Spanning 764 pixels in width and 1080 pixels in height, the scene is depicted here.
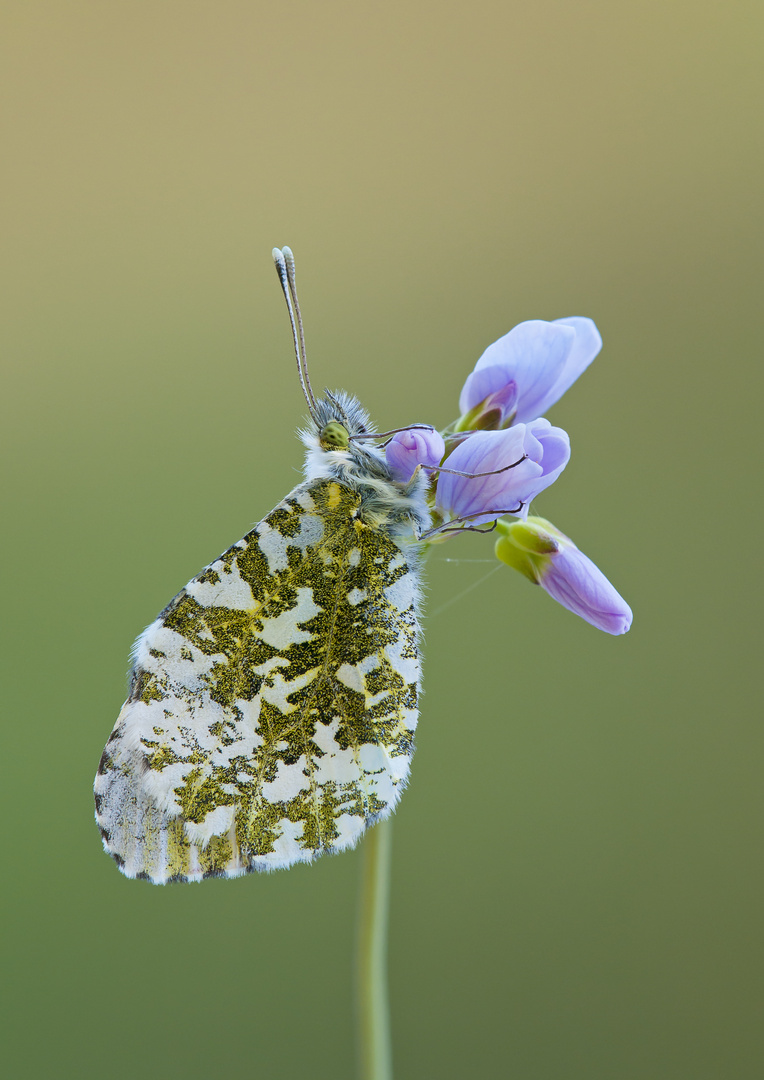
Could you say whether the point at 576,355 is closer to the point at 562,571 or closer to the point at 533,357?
the point at 533,357

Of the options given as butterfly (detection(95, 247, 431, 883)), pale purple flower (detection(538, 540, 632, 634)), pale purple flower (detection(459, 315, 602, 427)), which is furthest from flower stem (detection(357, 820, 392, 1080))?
pale purple flower (detection(459, 315, 602, 427))

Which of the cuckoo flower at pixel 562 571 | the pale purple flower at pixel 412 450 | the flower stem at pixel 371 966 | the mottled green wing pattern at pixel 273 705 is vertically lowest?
the flower stem at pixel 371 966

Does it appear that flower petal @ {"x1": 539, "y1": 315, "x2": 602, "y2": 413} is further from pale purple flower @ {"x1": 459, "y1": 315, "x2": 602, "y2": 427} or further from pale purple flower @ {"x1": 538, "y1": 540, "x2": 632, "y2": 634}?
pale purple flower @ {"x1": 538, "y1": 540, "x2": 632, "y2": 634}

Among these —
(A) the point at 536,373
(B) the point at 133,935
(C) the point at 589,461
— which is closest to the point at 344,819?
(A) the point at 536,373

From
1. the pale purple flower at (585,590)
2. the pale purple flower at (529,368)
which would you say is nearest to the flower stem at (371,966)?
the pale purple flower at (585,590)

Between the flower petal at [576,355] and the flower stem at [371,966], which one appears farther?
the flower petal at [576,355]

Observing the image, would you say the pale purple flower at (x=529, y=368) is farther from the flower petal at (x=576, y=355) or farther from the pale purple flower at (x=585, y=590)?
the pale purple flower at (x=585, y=590)

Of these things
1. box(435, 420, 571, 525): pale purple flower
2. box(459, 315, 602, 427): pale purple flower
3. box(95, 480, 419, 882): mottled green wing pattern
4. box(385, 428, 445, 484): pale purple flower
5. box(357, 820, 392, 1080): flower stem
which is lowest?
box(357, 820, 392, 1080): flower stem
